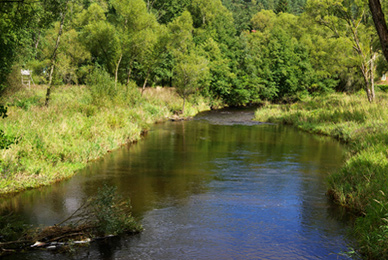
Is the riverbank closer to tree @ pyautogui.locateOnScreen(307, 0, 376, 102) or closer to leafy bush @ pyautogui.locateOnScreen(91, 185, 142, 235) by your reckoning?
leafy bush @ pyautogui.locateOnScreen(91, 185, 142, 235)

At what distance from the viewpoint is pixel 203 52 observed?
58.6 metres

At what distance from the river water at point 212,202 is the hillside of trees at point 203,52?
13.3 m

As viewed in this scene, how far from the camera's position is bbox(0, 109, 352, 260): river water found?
9062 millimetres

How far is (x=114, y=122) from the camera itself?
79.9 ft

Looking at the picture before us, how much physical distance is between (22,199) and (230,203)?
704cm

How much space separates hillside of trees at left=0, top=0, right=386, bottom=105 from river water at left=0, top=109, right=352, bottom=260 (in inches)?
523

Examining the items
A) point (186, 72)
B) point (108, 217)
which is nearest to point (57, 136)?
point (108, 217)

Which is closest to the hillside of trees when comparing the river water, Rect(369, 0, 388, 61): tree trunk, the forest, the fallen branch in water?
the forest

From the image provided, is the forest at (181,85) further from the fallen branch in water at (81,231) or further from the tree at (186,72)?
the fallen branch in water at (81,231)

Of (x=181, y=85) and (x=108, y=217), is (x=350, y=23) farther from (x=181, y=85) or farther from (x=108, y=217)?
(x=108, y=217)

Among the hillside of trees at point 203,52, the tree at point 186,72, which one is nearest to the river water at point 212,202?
the hillside of trees at point 203,52

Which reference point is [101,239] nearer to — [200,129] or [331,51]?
[200,129]

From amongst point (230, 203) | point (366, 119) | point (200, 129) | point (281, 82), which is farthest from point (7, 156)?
point (281, 82)

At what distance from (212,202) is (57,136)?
8.78 metres
